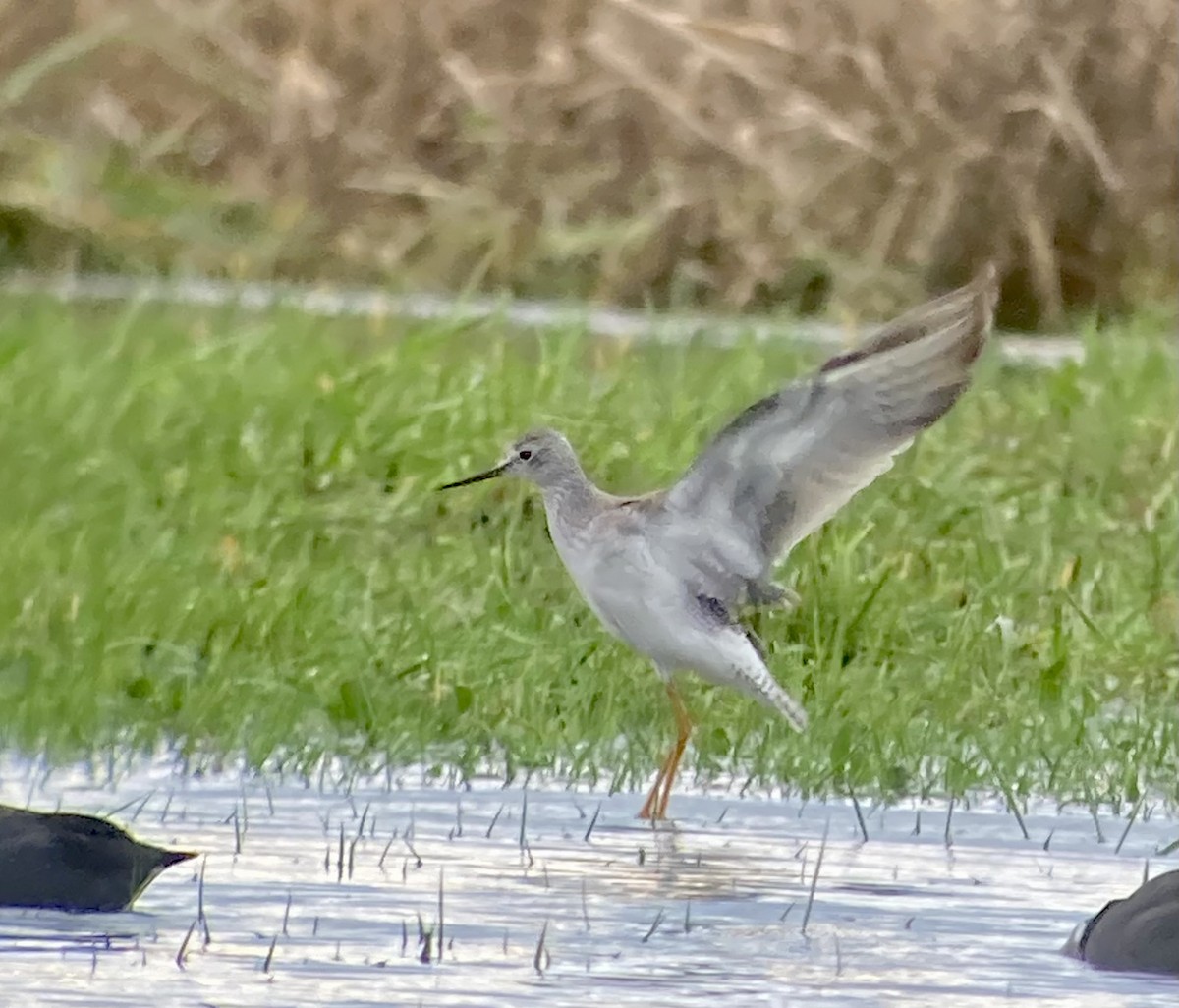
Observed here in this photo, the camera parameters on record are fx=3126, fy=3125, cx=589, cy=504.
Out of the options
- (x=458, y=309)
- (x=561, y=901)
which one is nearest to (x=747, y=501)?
(x=561, y=901)

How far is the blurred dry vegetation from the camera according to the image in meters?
12.8

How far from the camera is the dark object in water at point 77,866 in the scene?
5375 mm

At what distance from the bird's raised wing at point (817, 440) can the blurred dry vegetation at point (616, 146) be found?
5.74 metres

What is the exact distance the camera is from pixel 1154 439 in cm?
1003

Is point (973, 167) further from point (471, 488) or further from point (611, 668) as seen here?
point (611, 668)

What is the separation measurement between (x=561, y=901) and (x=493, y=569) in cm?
274

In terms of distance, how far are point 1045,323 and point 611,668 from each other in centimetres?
613

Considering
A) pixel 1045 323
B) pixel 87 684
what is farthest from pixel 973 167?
pixel 87 684

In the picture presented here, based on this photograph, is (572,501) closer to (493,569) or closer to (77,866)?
(493,569)

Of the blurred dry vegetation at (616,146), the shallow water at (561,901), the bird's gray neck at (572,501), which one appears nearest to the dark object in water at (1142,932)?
the shallow water at (561,901)

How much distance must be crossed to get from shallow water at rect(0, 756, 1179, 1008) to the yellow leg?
0.20 feet

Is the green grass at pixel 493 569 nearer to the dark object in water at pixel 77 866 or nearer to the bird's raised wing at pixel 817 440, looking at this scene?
the bird's raised wing at pixel 817 440

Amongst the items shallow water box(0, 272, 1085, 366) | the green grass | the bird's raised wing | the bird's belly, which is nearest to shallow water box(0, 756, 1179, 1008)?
the green grass

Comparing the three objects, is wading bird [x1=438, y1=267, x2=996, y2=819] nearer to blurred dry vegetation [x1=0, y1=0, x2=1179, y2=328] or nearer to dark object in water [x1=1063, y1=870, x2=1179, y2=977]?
dark object in water [x1=1063, y1=870, x2=1179, y2=977]
